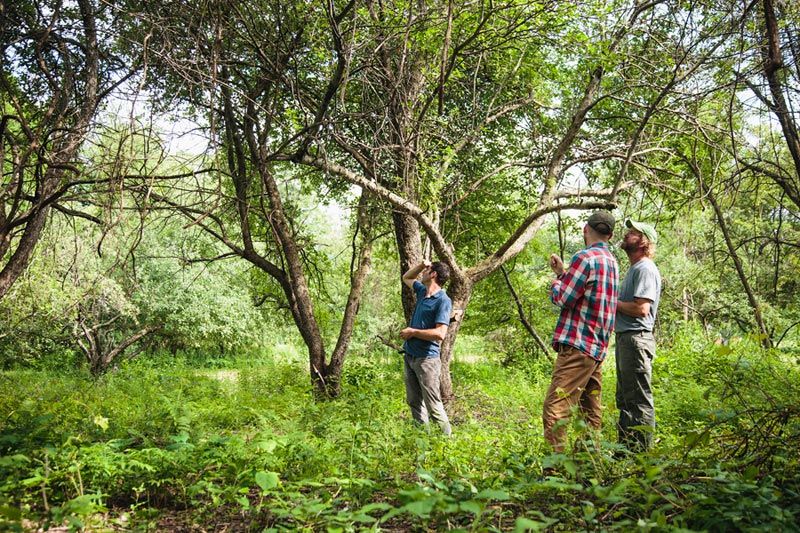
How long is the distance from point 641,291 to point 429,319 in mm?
1908

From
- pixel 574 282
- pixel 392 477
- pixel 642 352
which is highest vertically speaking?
pixel 574 282

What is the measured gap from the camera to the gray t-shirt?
4168 mm

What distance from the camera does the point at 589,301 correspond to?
3.91 meters

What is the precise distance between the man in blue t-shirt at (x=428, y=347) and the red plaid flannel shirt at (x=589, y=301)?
1.38 m

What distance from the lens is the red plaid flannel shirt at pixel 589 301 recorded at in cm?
388

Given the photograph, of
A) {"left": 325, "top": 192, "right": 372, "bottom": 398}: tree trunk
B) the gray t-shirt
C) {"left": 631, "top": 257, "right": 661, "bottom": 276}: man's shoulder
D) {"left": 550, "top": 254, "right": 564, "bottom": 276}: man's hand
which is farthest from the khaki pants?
{"left": 325, "top": 192, "right": 372, "bottom": 398}: tree trunk

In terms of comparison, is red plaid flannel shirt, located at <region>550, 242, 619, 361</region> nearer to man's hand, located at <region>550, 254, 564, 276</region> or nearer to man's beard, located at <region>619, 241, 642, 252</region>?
man's hand, located at <region>550, 254, 564, 276</region>

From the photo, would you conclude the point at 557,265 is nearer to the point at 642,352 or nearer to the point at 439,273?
the point at 642,352

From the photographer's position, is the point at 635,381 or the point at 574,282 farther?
the point at 635,381

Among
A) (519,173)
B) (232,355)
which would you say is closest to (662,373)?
(519,173)

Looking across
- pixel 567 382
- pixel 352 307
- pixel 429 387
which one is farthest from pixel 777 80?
pixel 352 307

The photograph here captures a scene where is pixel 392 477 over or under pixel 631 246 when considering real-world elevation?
under

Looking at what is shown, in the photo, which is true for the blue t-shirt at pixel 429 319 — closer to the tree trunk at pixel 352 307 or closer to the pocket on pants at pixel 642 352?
the pocket on pants at pixel 642 352

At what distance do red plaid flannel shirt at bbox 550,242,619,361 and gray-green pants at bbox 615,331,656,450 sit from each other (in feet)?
1.14
